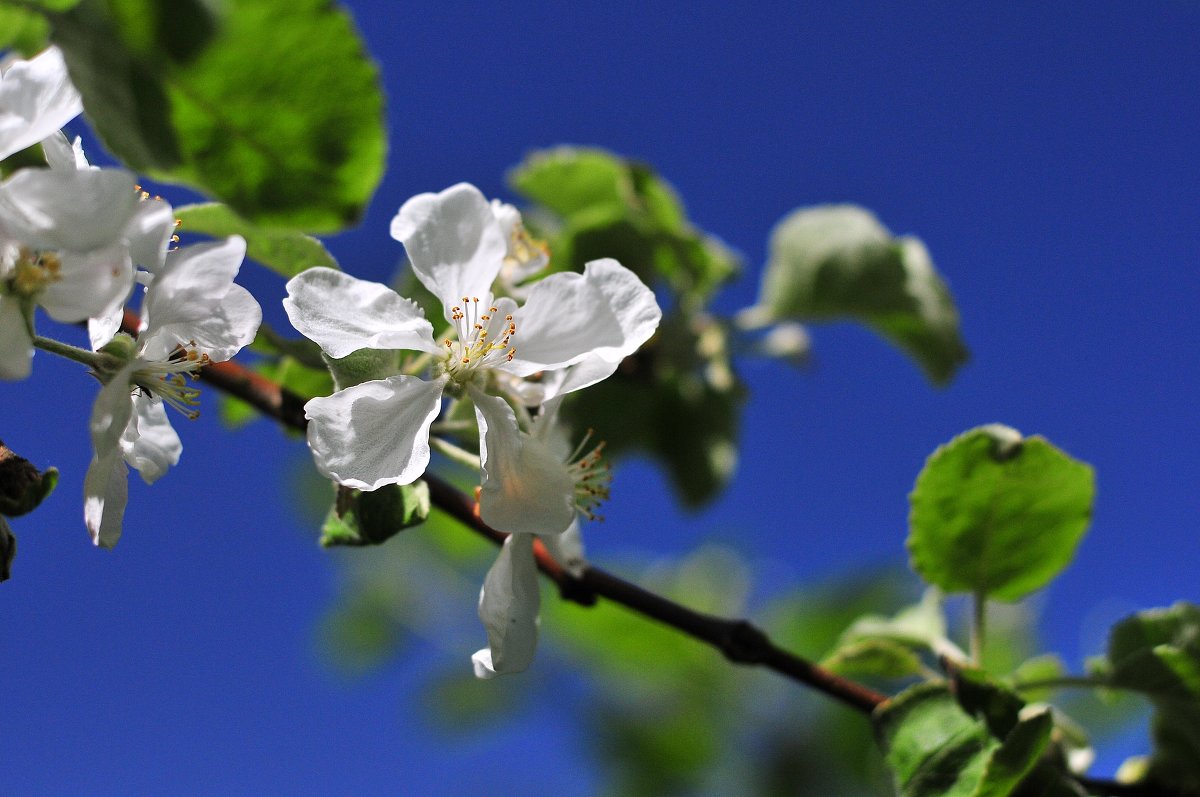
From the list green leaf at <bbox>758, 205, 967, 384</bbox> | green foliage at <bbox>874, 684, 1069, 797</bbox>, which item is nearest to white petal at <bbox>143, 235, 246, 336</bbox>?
green foliage at <bbox>874, 684, 1069, 797</bbox>

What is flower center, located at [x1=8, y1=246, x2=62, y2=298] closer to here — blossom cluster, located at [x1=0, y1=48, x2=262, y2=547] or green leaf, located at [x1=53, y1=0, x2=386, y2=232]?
Answer: blossom cluster, located at [x1=0, y1=48, x2=262, y2=547]

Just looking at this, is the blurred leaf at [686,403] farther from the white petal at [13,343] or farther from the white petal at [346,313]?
the white petal at [13,343]

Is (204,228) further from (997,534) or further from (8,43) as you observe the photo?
(997,534)

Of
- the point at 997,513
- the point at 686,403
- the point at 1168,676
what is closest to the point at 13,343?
the point at 997,513

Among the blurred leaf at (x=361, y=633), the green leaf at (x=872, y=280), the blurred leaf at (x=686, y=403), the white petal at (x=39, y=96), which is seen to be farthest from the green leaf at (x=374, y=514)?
the blurred leaf at (x=361, y=633)

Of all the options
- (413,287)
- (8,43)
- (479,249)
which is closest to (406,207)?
(479,249)
